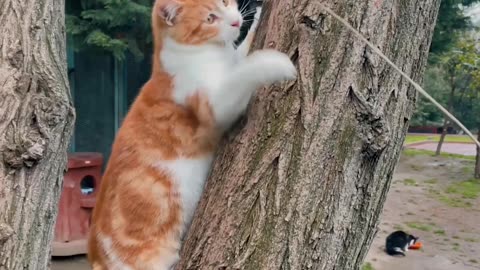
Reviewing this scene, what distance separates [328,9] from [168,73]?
62cm

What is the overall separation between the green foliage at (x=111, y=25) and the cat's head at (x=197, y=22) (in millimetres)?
4053

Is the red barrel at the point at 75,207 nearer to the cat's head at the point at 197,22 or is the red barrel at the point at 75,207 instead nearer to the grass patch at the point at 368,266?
the grass patch at the point at 368,266

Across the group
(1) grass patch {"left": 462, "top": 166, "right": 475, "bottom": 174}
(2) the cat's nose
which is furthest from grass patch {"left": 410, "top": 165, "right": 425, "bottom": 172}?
(2) the cat's nose

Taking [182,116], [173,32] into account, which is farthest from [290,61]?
[173,32]

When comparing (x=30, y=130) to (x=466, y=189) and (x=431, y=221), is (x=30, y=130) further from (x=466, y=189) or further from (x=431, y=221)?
(x=466, y=189)

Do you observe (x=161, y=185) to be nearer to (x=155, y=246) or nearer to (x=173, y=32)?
(x=155, y=246)

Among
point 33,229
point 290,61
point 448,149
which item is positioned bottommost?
point 448,149

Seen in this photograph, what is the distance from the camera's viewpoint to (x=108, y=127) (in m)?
7.24

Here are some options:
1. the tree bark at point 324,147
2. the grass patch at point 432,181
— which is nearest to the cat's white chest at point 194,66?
the tree bark at point 324,147

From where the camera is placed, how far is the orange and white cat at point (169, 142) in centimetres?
171

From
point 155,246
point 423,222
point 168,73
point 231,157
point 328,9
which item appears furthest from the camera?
point 423,222

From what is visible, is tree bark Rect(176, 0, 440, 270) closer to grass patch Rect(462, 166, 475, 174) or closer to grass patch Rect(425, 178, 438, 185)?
grass patch Rect(425, 178, 438, 185)

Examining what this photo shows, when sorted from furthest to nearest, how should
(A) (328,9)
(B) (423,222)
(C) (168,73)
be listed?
1. (B) (423,222)
2. (C) (168,73)
3. (A) (328,9)

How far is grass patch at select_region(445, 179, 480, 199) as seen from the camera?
10586mm
